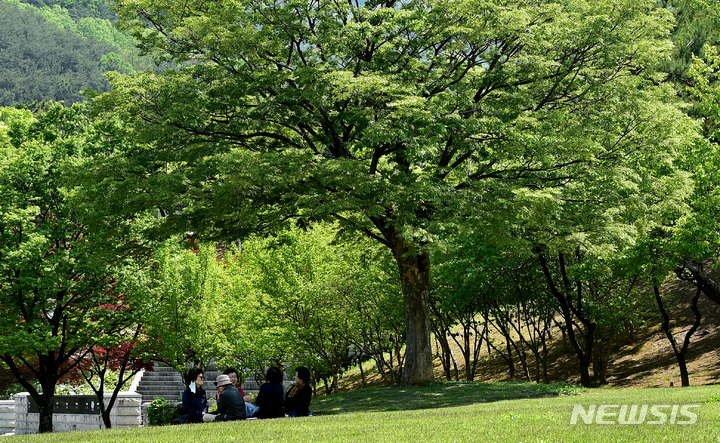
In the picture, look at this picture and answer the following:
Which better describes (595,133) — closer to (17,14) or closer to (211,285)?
(211,285)

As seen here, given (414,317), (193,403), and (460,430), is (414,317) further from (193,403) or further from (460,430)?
(460,430)

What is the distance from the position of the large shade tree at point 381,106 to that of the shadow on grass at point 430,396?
4.44 ft

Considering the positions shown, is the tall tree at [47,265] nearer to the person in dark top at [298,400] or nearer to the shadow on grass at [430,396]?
the shadow on grass at [430,396]

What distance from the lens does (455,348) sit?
38000mm

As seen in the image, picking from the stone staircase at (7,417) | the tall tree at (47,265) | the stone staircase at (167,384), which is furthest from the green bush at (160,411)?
the stone staircase at (167,384)

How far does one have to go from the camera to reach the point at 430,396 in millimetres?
15539

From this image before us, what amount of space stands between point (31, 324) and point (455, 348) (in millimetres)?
24243

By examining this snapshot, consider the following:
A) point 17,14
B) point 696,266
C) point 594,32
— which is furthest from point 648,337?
point 17,14

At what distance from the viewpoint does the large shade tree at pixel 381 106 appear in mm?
14930

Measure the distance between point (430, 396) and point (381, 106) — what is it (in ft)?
23.1

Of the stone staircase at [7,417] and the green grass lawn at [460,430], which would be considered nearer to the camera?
the green grass lawn at [460,430]

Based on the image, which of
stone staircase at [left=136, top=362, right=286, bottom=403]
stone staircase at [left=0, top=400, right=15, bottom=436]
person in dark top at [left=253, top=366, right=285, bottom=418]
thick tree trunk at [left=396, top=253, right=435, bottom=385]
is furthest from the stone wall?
person in dark top at [left=253, top=366, right=285, bottom=418]

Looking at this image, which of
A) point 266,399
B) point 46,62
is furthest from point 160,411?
point 46,62

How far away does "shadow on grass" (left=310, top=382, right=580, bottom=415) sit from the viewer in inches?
560
